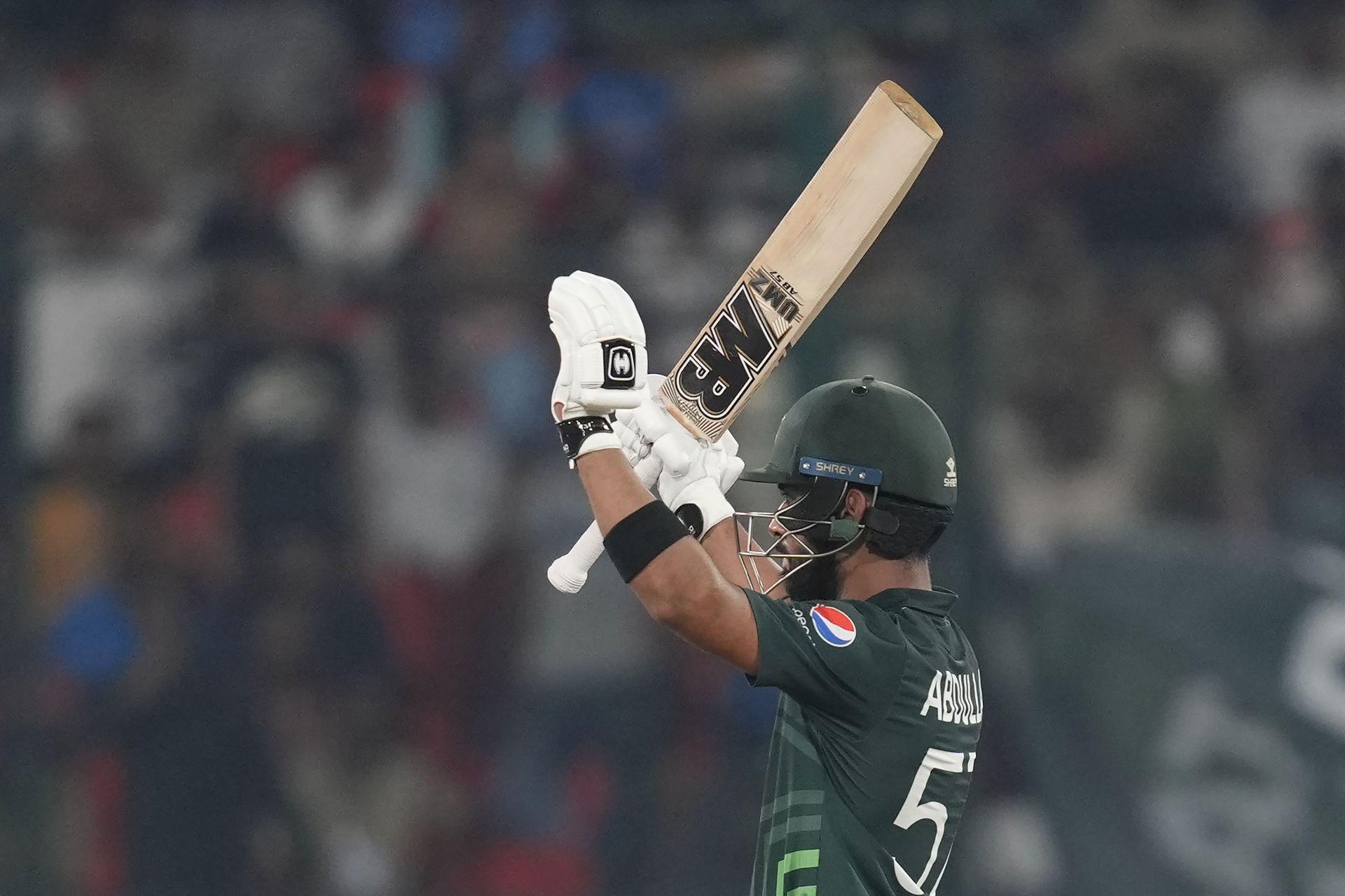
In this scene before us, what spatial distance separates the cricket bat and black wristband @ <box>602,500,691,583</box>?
0.37 m

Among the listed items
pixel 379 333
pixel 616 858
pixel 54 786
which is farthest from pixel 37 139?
pixel 616 858

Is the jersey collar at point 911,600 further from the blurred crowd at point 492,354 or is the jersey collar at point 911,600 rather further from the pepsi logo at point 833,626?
the blurred crowd at point 492,354

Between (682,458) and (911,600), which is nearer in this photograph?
(911,600)

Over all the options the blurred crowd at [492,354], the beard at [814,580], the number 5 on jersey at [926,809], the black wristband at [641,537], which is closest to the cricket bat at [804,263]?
the beard at [814,580]

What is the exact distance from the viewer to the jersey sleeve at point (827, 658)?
7.64ft

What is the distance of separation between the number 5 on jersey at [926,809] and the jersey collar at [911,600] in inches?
8.7

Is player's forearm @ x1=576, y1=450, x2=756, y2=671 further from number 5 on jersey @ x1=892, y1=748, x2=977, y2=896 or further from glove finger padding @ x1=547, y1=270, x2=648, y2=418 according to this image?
number 5 on jersey @ x1=892, y1=748, x2=977, y2=896

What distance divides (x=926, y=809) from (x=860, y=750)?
159mm

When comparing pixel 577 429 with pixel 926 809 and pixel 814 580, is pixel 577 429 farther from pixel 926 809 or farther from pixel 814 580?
pixel 926 809

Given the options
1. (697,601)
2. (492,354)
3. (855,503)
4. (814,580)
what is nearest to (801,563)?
(814,580)

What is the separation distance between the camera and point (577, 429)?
242 centimetres

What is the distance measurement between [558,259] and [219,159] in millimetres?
1300

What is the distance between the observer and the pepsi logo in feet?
7.77

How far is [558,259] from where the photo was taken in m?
5.82
